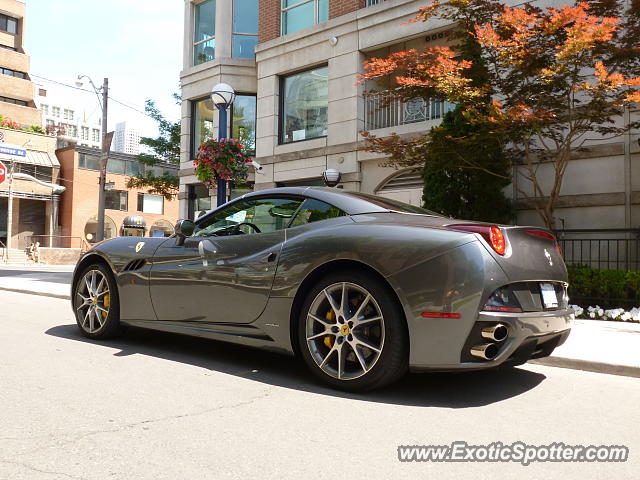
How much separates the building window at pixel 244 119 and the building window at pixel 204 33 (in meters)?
2.11

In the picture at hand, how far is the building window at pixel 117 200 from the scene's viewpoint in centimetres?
5032

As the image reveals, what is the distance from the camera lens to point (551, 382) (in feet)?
14.5

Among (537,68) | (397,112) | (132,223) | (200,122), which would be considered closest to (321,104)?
(397,112)

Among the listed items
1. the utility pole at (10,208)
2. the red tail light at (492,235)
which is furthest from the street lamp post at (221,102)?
the utility pole at (10,208)

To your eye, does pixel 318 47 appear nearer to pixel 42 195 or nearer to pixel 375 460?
pixel 375 460

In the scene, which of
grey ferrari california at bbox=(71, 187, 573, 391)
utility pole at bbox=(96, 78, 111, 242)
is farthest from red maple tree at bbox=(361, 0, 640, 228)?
utility pole at bbox=(96, 78, 111, 242)

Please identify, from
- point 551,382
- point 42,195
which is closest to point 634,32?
point 551,382

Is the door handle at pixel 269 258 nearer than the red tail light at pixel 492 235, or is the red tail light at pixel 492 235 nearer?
the red tail light at pixel 492 235

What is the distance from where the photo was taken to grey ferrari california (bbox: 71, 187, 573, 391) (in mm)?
3498

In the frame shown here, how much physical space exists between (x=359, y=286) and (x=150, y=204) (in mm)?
52548

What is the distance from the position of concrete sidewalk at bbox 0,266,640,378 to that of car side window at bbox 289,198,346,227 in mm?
2470

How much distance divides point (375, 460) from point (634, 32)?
887cm

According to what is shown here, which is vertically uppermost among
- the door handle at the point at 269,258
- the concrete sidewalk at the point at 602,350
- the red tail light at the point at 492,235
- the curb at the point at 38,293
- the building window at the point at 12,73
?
the building window at the point at 12,73

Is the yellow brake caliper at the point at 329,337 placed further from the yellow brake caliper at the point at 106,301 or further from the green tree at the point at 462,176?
the green tree at the point at 462,176
